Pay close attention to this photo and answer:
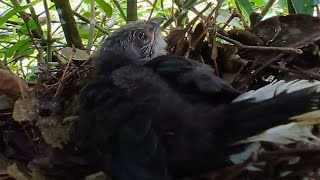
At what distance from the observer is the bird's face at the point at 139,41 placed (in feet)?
4.14

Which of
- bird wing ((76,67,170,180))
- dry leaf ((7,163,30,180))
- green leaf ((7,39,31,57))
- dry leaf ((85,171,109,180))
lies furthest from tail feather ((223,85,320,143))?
green leaf ((7,39,31,57))

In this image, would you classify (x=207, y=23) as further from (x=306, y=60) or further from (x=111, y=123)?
(x=111, y=123)

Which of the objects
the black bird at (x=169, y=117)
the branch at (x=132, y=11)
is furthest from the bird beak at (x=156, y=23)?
the black bird at (x=169, y=117)

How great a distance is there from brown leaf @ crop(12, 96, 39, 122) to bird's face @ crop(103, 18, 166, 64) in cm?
20

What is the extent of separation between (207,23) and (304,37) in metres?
0.17

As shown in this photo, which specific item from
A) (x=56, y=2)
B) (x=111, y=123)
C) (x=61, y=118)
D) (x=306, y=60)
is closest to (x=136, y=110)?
(x=111, y=123)

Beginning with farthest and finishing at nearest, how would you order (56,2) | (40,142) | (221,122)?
(56,2) < (40,142) < (221,122)

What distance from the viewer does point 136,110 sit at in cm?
98

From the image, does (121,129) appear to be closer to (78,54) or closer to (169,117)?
(169,117)

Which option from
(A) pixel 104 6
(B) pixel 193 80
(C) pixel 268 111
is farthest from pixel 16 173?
(A) pixel 104 6

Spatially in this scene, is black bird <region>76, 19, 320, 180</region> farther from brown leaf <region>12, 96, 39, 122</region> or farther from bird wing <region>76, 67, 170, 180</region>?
brown leaf <region>12, 96, 39, 122</region>

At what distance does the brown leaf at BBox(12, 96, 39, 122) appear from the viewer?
1.11m

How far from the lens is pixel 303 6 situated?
3.86ft

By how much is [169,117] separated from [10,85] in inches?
14.6
